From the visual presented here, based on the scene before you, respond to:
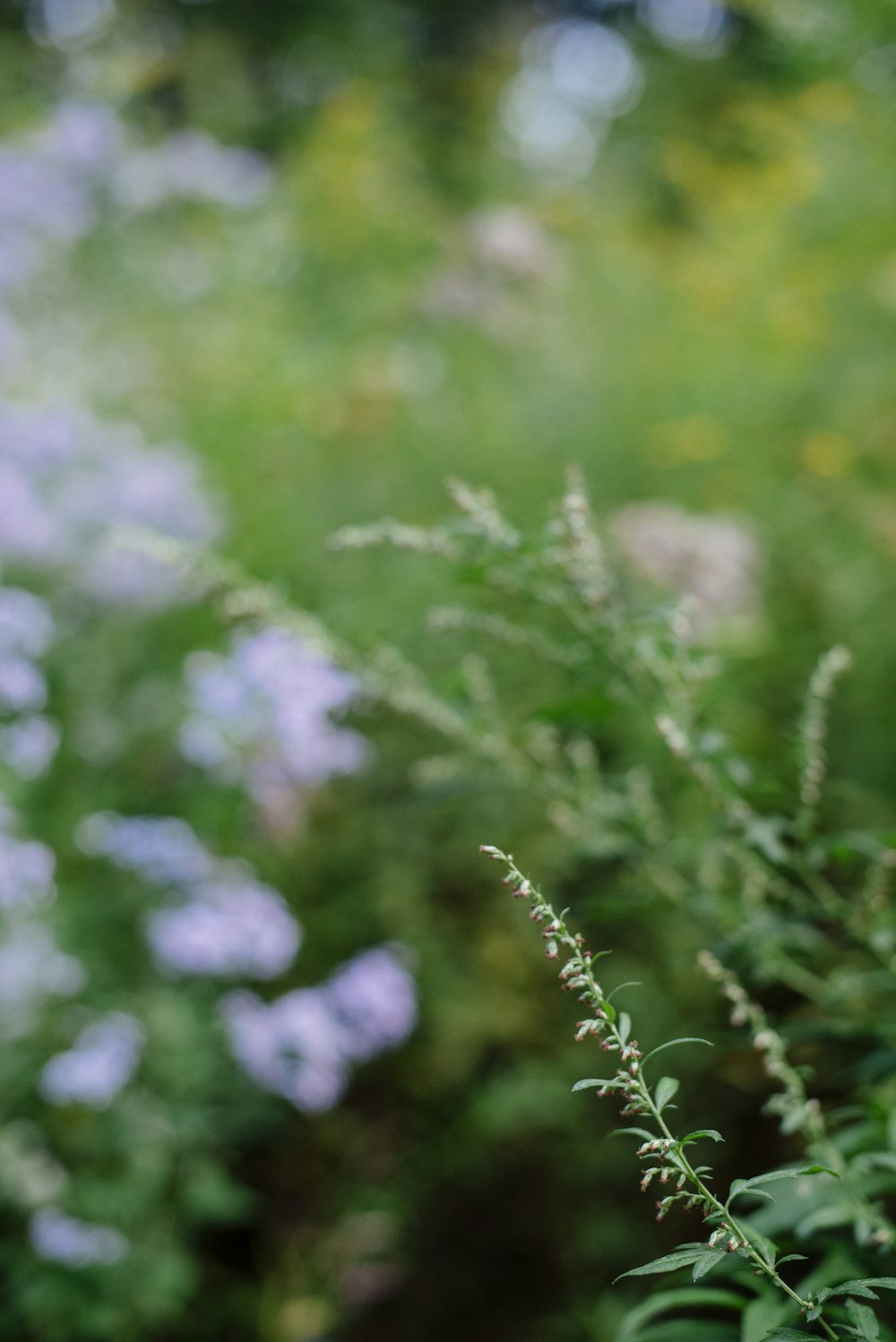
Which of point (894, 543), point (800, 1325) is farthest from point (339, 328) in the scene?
point (800, 1325)

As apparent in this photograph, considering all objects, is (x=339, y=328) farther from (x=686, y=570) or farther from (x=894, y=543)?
(x=894, y=543)

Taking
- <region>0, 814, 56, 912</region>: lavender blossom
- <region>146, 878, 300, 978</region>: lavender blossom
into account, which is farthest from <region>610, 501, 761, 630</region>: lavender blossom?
<region>0, 814, 56, 912</region>: lavender blossom

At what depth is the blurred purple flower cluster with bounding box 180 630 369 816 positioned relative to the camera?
2.04 m

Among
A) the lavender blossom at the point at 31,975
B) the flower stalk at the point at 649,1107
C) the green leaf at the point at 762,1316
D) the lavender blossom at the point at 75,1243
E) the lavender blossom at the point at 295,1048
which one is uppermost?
the lavender blossom at the point at 31,975

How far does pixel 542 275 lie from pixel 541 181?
14.9 ft

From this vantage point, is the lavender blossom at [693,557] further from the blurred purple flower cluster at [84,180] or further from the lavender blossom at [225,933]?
the blurred purple flower cluster at [84,180]

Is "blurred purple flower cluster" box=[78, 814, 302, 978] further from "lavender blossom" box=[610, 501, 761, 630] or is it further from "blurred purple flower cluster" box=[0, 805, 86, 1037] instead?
"lavender blossom" box=[610, 501, 761, 630]

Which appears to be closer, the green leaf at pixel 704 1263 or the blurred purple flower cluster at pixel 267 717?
the green leaf at pixel 704 1263

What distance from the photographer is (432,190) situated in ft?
24.3

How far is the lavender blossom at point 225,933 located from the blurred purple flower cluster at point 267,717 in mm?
290

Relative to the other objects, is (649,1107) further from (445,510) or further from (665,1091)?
(445,510)

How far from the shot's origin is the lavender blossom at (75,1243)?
5.81 ft

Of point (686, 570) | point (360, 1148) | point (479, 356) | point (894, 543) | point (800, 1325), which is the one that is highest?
point (479, 356)

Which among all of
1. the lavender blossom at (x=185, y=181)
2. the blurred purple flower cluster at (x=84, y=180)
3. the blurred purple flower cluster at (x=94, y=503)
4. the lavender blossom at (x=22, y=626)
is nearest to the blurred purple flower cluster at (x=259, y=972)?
the lavender blossom at (x=22, y=626)
